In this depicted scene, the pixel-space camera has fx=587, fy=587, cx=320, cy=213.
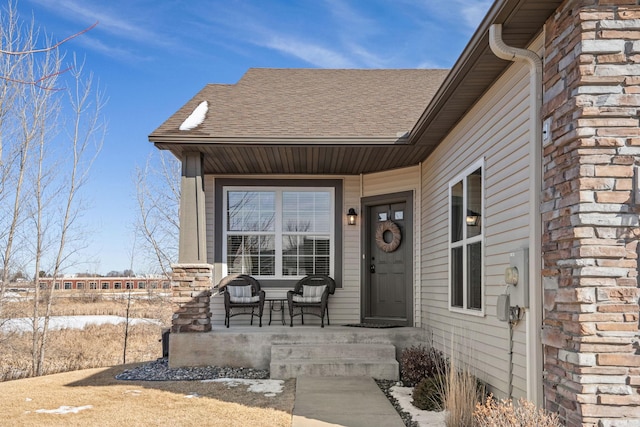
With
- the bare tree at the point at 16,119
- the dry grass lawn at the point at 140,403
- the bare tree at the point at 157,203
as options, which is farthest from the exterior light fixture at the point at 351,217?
the bare tree at the point at 157,203

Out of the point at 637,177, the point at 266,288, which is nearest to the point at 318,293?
the point at 266,288

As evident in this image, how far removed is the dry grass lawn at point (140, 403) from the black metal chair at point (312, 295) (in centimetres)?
187

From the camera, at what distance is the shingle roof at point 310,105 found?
7412mm

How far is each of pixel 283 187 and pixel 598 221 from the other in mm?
6265

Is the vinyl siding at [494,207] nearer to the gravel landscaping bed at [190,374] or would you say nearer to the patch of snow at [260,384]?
the gravel landscaping bed at [190,374]

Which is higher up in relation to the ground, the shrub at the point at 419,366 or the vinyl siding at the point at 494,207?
the vinyl siding at the point at 494,207

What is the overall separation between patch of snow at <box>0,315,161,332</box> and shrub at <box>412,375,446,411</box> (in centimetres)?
832

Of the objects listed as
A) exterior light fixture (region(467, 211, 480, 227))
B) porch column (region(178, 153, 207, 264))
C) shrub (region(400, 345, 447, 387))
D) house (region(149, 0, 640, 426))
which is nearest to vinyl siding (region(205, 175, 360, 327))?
house (region(149, 0, 640, 426))

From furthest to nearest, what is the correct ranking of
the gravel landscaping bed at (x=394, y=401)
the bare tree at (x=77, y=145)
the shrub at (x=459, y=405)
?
the bare tree at (x=77, y=145) < the gravel landscaping bed at (x=394, y=401) < the shrub at (x=459, y=405)

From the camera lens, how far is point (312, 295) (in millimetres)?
8805

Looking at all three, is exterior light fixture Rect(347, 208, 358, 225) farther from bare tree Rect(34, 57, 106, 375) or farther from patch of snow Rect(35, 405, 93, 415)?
bare tree Rect(34, 57, 106, 375)

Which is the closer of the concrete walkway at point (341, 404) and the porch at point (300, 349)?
the concrete walkway at point (341, 404)

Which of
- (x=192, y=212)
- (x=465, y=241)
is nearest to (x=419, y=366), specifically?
(x=465, y=241)

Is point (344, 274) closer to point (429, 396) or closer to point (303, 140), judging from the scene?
point (303, 140)
